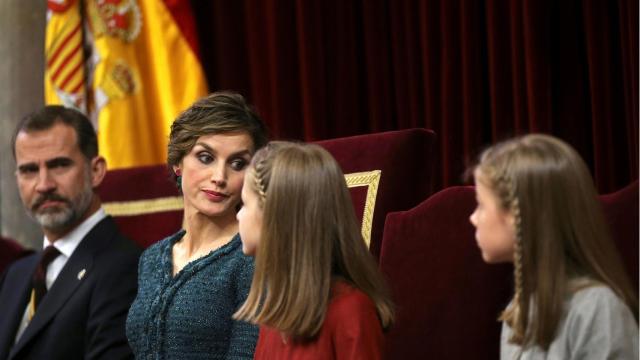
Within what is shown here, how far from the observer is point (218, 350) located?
2.85 meters

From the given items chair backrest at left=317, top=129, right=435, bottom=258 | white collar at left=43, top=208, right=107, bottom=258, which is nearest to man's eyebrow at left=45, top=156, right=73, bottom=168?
white collar at left=43, top=208, right=107, bottom=258

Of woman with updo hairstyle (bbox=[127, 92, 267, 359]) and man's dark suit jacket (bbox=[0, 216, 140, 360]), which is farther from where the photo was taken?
man's dark suit jacket (bbox=[0, 216, 140, 360])

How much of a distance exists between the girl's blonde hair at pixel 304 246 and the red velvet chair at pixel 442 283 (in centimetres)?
32

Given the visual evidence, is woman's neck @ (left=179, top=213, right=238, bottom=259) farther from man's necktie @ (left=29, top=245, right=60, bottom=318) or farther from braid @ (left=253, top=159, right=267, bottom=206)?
man's necktie @ (left=29, top=245, right=60, bottom=318)

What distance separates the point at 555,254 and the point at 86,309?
5.54ft

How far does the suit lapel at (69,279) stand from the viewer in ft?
11.2

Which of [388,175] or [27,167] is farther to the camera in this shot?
[27,167]

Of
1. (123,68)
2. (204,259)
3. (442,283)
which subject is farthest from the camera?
(123,68)

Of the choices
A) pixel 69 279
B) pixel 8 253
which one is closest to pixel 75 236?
pixel 69 279

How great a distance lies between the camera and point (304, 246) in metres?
2.40

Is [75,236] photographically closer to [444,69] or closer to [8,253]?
[8,253]

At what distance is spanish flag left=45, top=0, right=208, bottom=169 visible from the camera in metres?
4.52

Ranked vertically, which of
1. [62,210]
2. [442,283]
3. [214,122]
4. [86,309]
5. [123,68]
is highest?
[123,68]

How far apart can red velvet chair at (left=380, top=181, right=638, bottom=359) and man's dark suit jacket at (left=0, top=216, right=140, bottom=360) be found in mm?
844
